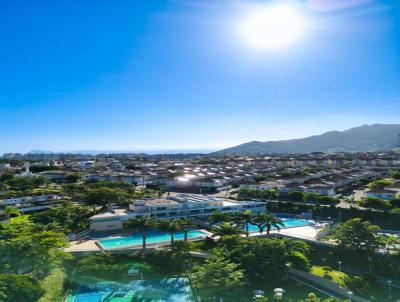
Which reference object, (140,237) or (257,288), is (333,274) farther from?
(140,237)

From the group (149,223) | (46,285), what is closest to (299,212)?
(149,223)

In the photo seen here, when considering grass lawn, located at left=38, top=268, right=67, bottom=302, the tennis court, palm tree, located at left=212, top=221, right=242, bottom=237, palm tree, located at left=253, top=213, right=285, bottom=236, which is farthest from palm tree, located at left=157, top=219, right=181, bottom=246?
grass lawn, located at left=38, top=268, right=67, bottom=302

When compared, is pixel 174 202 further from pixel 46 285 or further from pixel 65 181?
pixel 65 181

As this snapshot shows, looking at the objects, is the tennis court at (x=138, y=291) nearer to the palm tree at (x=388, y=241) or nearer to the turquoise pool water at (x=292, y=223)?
the turquoise pool water at (x=292, y=223)

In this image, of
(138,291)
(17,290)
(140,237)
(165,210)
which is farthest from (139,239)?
(17,290)

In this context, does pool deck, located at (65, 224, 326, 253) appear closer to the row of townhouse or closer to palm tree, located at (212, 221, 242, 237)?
palm tree, located at (212, 221, 242, 237)

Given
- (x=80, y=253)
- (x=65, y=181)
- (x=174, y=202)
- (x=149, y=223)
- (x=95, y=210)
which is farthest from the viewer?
(x=65, y=181)
